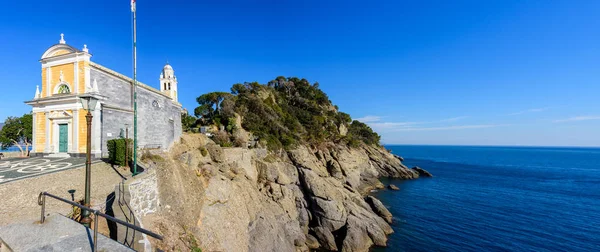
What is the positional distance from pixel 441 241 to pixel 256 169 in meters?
17.7

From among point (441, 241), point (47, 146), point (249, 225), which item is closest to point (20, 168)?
point (47, 146)

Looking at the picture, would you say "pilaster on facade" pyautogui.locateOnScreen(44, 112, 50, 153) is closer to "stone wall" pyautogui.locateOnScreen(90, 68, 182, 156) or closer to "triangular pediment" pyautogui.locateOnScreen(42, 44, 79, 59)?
"triangular pediment" pyautogui.locateOnScreen(42, 44, 79, 59)

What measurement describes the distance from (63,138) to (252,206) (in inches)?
548

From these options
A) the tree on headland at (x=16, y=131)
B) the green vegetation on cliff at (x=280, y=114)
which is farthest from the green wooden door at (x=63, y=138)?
the tree on headland at (x=16, y=131)

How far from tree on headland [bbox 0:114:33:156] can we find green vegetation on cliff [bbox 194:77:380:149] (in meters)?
17.6

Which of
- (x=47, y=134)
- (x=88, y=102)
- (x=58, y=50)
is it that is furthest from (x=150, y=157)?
(x=58, y=50)

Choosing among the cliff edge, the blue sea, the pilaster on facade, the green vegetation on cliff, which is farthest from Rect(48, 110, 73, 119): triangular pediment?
the blue sea

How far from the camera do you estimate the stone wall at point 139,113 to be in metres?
15.3

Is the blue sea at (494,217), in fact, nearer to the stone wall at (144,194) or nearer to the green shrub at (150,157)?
the stone wall at (144,194)

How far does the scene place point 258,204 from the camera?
749 inches

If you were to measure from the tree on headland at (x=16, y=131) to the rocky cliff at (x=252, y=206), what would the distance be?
2056 centimetres

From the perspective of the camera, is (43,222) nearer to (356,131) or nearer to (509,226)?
(509,226)

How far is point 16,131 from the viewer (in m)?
25.8

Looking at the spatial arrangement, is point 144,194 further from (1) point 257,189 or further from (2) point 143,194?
(1) point 257,189
